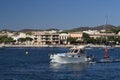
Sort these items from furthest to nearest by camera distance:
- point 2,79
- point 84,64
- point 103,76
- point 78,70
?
point 84,64 → point 78,70 → point 103,76 → point 2,79

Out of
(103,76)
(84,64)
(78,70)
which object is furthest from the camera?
(84,64)

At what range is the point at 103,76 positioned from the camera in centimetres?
5053

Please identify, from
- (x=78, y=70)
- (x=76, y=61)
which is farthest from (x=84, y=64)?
(x=78, y=70)

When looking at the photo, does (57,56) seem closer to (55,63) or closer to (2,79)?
(55,63)

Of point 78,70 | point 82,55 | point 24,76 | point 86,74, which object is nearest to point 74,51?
point 82,55

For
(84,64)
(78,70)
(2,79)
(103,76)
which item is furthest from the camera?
(84,64)

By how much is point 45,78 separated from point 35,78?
3.24 ft

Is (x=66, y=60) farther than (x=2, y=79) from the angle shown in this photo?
Yes

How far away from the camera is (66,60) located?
69.8 meters

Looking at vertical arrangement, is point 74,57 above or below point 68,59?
above

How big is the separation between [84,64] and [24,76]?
65.3 ft

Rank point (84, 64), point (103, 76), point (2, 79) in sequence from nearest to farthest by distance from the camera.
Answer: point (2, 79), point (103, 76), point (84, 64)

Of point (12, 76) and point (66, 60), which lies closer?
point (12, 76)

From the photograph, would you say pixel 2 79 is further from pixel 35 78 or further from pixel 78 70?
pixel 78 70
